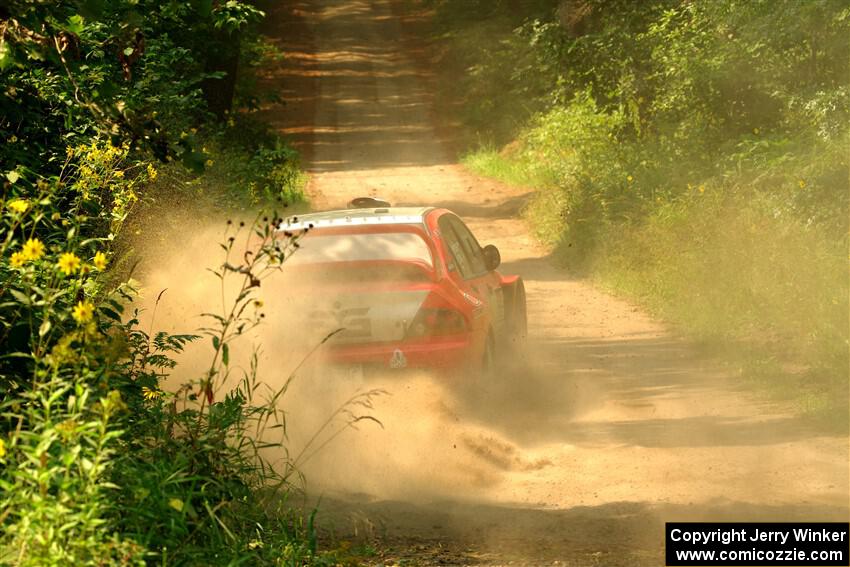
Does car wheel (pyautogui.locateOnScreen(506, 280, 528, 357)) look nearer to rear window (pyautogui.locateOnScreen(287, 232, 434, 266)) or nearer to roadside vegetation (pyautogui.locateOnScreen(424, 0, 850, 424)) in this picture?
roadside vegetation (pyautogui.locateOnScreen(424, 0, 850, 424))

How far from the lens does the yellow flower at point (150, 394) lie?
700cm

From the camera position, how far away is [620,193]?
831 inches

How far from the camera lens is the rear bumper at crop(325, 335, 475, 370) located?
10.1m

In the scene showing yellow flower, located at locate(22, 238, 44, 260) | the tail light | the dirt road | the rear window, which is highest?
yellow flower, located at locate(22, 238, 44, 260)

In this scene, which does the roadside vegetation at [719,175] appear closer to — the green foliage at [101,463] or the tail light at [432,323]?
the tail light at [432,323]

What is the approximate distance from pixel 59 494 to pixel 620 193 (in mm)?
16850

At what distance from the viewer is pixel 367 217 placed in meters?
10.9

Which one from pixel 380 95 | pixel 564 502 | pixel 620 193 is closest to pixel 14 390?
pixel 564 502

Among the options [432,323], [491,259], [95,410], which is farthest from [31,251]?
[491,259]

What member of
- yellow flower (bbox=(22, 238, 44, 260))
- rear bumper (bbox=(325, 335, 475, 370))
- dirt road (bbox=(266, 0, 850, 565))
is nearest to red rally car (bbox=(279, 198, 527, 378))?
rear bumper (bbox=(325, 335, 475, 370))

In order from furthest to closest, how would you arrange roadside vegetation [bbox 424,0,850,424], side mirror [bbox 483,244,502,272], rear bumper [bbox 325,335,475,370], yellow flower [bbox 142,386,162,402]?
roadside vegetation [bbox 424,0,850,424], side mirror [bbox 483,244,502,272], rear bumper [bbox 325,335,475,370], yellow flower [bbox 142,386,162,402]

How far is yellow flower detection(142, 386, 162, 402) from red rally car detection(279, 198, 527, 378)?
9.37 ft

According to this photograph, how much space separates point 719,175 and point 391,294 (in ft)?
31.4

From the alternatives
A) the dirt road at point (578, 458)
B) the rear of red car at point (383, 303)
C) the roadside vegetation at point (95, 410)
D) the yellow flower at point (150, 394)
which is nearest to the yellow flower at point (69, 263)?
the roadside vegetation at point (95, 410)
